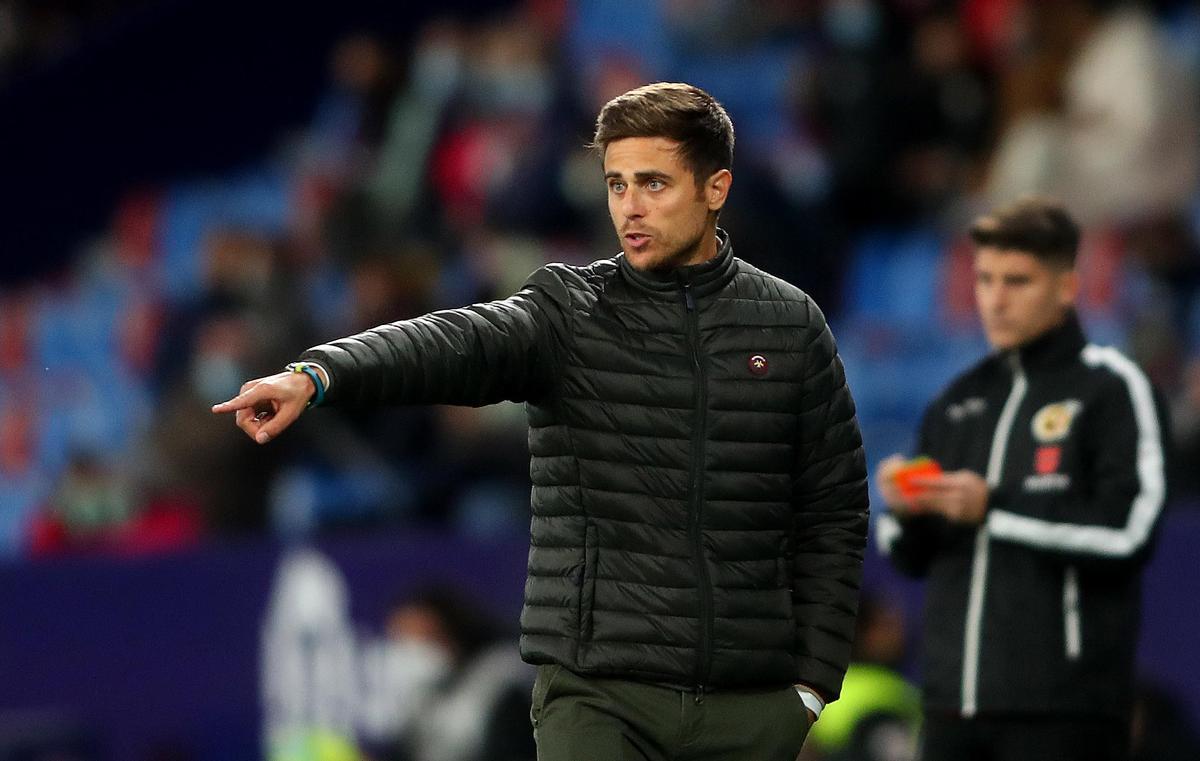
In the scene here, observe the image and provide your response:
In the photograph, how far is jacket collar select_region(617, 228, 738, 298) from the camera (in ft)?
15.0

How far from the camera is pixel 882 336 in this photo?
10.5m

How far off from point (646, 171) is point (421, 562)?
5.91 meters

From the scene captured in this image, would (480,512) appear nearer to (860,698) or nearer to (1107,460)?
(860,698)

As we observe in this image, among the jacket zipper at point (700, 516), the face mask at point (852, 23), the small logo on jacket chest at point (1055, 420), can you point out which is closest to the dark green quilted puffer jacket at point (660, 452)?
the jacket zipper at point (700, 516)

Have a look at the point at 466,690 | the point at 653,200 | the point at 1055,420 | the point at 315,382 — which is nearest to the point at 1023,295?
the point at 1055,420

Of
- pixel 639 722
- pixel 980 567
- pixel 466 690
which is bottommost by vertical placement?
pixel 466 690

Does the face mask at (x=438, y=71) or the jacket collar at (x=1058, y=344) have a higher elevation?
the face mask at (x=438, y=71)

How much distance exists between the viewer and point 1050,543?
5520mm

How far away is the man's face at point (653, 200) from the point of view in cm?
450

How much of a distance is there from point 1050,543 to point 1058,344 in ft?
1.95

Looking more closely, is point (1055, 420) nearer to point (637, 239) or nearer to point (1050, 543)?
point (1050, 543)

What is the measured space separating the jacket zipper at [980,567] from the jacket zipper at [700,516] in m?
1.36

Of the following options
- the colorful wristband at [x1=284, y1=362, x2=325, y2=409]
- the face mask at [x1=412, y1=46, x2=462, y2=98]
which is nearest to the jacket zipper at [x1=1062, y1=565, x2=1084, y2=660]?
the colorful wristband at [x1=284, y1=362, x2=325, y2=409]

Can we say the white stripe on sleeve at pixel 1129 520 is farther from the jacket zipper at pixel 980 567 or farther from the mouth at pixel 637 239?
the mouth at pixel 637 239
